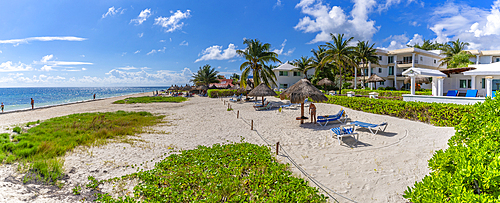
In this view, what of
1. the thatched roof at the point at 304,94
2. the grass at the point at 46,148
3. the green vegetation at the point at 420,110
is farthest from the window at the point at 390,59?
the grass at the point at 46,148

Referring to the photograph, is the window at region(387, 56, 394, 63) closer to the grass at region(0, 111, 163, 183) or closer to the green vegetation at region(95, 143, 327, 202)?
the green vegetation at region(95, 143, 327, 202)

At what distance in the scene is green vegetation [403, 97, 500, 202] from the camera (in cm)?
195

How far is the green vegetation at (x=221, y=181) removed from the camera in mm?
4367

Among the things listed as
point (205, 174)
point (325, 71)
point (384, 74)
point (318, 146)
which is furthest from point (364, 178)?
point (384, 74)

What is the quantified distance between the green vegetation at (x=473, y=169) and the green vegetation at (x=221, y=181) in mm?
2092

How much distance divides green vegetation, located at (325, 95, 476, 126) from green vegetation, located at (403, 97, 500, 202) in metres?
7.12

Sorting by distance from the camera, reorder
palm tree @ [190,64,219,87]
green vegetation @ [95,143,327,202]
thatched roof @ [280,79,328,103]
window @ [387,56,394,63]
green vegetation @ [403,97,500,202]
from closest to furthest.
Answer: green vegetation @ [403,97,500,202]
green vegetation @ [95,143,327,202]
thatched roof @ [280,79,328,103]
window @ [387,56,394,63]
palm tree @ [190,64,219,87]

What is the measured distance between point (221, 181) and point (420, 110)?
11.2m

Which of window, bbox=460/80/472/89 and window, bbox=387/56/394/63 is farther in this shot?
window, bbox=387/56/394/63

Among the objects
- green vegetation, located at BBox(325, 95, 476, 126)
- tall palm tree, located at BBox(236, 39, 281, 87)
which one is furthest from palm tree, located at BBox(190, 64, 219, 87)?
green vegetation, located at BBox(325, 95, 476, 126)

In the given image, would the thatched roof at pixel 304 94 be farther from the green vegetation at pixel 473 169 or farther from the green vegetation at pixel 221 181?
the green vegetation at pixel 473 169

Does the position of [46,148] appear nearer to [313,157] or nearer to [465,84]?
[313,157]

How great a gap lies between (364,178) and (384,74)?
133 ft

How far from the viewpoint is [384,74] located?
38875 mm
